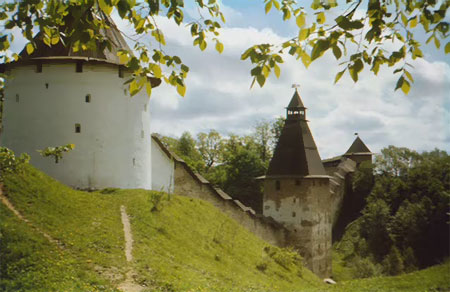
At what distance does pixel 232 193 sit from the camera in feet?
118

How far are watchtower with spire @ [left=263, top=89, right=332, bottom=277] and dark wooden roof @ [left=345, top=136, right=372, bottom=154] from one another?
20.5m

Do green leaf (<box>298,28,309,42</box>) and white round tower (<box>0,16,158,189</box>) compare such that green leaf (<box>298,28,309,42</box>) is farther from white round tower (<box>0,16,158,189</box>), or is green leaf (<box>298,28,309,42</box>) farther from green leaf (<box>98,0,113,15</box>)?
white round tower (<box>0,16,158,189</box>)

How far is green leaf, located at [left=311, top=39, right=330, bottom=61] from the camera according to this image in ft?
10.1

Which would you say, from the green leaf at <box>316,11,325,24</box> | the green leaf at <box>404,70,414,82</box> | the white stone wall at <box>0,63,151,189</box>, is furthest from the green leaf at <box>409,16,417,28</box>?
the white stone wall at <box>0,63,151,189</box>

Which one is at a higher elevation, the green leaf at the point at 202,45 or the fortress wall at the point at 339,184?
the green leaf at the point at 202,45

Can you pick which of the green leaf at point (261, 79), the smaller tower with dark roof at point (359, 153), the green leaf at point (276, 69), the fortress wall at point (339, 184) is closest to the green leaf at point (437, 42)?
the green leaf at point (276, 69)

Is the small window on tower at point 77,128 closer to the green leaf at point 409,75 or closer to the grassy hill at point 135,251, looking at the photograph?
the grassy hill at point 135,251

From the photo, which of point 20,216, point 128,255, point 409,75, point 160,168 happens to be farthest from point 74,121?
point 409,75

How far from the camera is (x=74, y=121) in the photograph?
52.5 feet

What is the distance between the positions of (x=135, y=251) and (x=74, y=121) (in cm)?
746

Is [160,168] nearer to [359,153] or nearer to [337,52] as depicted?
[337,52]

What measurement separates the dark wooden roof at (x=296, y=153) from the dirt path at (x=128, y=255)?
12.2m

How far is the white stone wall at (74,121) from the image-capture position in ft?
52.3

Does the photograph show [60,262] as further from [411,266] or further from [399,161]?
[399,161]
